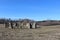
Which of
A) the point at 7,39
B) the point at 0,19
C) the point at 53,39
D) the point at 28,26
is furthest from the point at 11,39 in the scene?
the point at 0,19

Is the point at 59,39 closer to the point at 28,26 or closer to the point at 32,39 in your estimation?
the point at 32,39

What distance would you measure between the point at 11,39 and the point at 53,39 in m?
3.68

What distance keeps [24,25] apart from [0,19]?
26.9 m

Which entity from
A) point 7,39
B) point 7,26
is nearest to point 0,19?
point 7,26

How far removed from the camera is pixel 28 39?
1573cm

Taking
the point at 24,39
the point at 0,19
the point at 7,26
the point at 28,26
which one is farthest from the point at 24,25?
the point at 0,19

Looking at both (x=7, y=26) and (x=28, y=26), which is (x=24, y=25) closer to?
(x=28, y=26)

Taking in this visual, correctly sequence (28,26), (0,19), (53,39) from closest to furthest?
(53,39), (28,26), (0,19)

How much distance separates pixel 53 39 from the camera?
15430 mm

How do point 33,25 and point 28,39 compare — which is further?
point 33,25

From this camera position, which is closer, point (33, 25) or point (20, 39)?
point (20, 39)

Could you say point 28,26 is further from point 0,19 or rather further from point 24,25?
point 0,19

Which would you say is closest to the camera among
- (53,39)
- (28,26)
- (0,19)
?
(53,39)

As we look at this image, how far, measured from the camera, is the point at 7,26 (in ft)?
94.9
